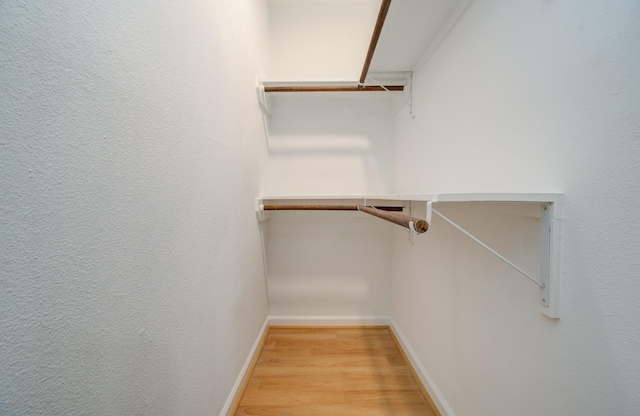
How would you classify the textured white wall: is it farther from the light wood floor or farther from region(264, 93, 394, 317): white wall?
region(264, 93, 394, 317): white wall

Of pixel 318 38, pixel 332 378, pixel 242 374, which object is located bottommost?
pixel 332 378

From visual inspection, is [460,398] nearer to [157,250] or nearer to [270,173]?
[157,250]

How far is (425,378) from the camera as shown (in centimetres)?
138

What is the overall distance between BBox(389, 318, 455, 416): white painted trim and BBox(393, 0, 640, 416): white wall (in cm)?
7

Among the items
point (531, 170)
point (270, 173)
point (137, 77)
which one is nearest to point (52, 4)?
point (137, 77)

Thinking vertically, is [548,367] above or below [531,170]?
below

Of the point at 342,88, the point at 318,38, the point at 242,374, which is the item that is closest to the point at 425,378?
the point at 242,374

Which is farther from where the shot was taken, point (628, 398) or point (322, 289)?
point (322, 289)

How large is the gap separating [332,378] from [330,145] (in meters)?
1.70

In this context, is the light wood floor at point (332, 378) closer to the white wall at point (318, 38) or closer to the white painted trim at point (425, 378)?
the white painted trim at point (425, 378)

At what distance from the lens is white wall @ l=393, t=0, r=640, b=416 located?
50 centimetres

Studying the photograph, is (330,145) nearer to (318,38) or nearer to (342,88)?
(342,88)

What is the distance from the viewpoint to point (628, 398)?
49 centimetres

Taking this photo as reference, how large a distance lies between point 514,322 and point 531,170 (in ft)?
1.56
